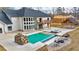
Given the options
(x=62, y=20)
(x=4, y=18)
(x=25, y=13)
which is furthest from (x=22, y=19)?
(x=62, y=20)

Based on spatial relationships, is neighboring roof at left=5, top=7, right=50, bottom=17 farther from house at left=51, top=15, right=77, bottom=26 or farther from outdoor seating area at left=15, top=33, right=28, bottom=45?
outdoor seating area at left=15, top=33, right=28, bottom=45

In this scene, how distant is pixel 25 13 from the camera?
216 centimetres

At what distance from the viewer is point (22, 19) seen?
2156 millimetres

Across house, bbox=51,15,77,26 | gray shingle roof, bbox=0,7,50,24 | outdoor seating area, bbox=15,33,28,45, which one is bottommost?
outdoor seating area, bbox=15,33,28,45

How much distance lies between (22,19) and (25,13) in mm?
66

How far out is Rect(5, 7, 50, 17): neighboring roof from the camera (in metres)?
2.13

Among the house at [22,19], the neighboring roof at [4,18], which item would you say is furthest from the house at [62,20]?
the neighboring roof at [4,18]

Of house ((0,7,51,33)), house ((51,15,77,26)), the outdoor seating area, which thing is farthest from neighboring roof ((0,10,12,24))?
house ((51,15,77,26))

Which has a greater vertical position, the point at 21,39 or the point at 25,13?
the point at 25,13

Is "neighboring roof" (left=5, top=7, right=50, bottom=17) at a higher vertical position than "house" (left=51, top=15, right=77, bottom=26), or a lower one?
higher

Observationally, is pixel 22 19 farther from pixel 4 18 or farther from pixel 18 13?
pixel 4 18

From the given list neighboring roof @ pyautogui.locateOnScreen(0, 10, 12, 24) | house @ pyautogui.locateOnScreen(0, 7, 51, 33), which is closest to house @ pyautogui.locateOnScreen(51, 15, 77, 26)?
house @ pyautogui.locateOnScreen(0, 7, 51, 33)
